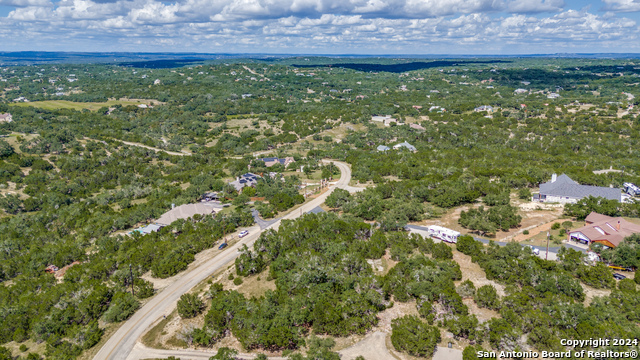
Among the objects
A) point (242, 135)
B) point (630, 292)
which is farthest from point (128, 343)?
point (242, 135)

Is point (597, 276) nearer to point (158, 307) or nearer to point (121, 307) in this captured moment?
point (158, 307)

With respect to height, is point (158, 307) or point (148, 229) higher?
point (148, 229)

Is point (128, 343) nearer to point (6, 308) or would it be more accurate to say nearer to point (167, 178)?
point (6, 308)

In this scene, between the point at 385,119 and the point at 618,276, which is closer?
the point at 618,276

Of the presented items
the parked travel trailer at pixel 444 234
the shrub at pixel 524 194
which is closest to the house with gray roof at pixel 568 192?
the shrub at pixel 524 194

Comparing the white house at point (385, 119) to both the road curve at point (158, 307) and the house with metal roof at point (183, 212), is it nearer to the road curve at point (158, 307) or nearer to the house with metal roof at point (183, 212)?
the house with metal roof at point (183, 212)

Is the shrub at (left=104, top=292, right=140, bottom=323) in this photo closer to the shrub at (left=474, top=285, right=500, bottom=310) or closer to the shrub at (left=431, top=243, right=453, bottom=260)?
the shrub at (left=431, top=243, right=453, bottom=260)

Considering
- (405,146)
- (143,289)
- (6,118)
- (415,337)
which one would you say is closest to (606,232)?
(415,337)
